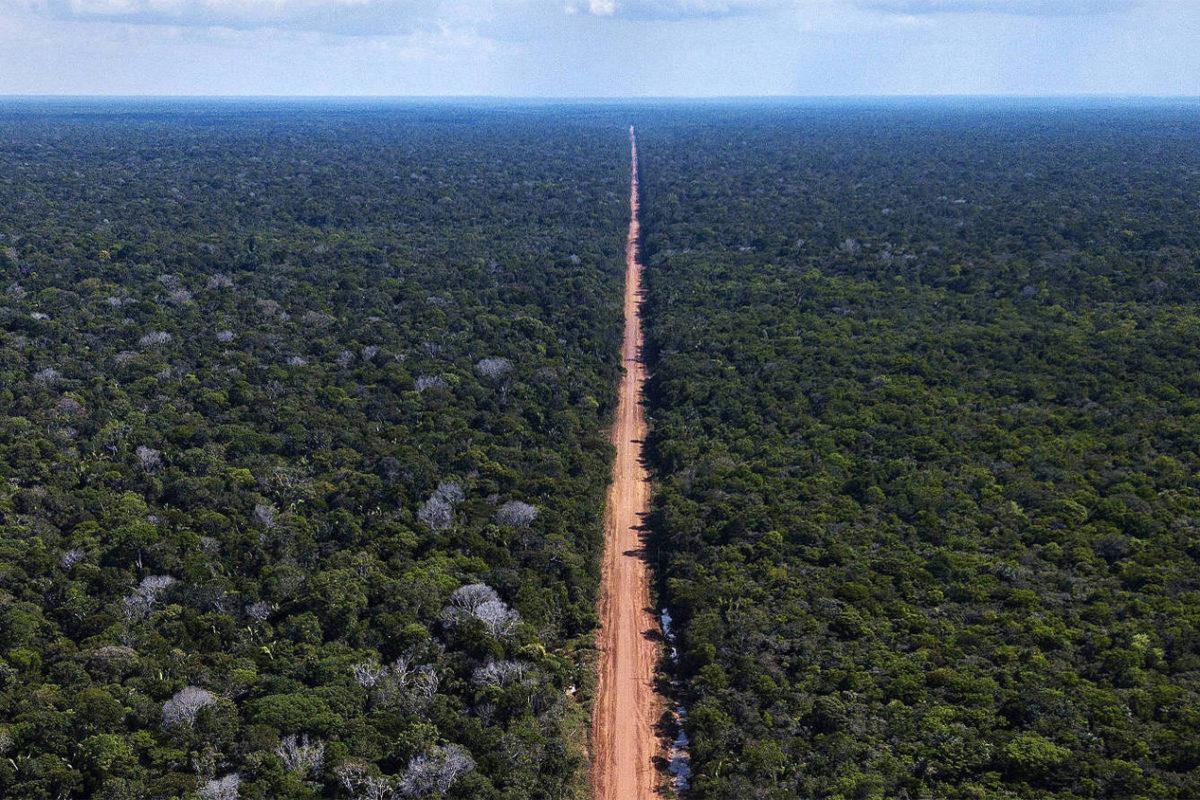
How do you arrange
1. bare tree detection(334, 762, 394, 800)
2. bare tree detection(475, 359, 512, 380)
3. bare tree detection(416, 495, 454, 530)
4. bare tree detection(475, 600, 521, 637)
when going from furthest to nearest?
bare tree detection(475, 359, 512, 380), bare tree detection(416, 495, 454, 530), bare tree detection(475, 600, 521, 637), bare tree detection(334, 762, 394, 800)

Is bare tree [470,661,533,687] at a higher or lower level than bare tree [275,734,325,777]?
higher

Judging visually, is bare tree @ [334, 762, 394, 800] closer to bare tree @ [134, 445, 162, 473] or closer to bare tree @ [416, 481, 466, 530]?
bare tree @ [416, 481, 466, 530]

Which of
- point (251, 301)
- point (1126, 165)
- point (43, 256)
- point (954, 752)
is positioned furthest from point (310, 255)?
point (1126, 165)

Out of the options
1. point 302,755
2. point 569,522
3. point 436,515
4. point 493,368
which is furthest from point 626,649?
point 493,368

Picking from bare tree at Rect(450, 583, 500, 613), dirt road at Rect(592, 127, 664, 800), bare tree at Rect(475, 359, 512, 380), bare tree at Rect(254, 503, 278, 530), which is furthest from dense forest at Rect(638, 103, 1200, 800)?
bare tree at Rect(254, 503, 278, 530)

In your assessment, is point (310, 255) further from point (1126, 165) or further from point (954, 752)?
point (1126, 165)

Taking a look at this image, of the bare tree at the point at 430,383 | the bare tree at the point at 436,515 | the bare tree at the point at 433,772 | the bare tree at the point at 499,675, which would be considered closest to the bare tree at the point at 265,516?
the bare tree at the point at 436,515

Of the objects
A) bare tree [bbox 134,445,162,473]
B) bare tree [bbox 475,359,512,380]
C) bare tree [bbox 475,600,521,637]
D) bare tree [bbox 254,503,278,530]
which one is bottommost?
bare tree [bbox 475,600,521,637]

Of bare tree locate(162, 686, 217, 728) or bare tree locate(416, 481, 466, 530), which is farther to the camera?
bare tree locate(416, 481, 466, 530)
